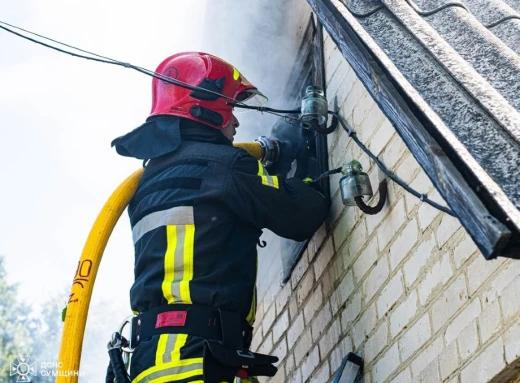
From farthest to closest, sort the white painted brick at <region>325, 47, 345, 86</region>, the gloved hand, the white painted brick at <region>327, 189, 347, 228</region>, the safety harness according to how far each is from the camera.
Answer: the gloved hand, the white painted brick at <region>325, 47, 345, 86</region>, the white painted brick at <region>327, 189, 347, 228</region>, the safety harness

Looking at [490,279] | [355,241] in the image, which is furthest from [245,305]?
[490,279]

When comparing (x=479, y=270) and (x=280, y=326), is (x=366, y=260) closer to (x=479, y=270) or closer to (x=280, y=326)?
(x=479, y=270)

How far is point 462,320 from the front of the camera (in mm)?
2828

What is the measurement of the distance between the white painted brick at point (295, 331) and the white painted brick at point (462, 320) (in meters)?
1.74

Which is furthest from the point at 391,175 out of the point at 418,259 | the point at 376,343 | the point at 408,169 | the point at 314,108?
the point at 314,108

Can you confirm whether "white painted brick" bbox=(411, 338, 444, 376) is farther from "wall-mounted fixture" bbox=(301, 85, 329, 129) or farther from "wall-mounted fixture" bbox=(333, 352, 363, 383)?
"wall-mounted fixture" bbox=(301, 85, 329, 129)

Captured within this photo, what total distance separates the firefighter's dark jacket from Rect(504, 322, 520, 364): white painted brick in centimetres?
153

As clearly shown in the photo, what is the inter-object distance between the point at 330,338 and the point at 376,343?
588 mm

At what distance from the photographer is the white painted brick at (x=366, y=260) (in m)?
3.66

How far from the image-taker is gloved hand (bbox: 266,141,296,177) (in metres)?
4.75

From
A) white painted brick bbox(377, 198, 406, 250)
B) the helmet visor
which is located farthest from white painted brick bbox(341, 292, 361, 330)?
the helmet visor

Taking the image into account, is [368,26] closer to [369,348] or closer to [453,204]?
[453,204]

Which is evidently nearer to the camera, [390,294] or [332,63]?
[390,294]

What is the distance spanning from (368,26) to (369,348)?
1.51 m
